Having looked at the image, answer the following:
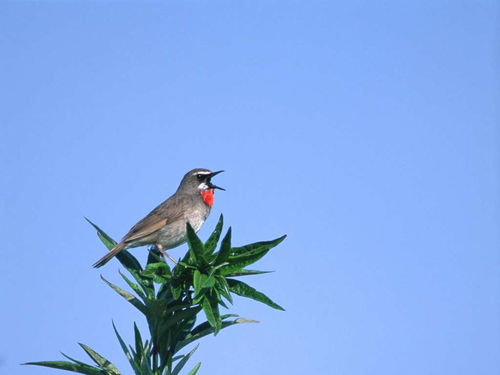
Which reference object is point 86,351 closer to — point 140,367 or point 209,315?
point 140,367

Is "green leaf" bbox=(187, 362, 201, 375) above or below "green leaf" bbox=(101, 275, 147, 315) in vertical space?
below

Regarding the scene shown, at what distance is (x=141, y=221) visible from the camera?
320 inches

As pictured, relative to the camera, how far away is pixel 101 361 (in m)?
3.09

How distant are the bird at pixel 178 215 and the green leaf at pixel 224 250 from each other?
167 inches

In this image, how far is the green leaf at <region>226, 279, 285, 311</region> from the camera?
10.7 feet

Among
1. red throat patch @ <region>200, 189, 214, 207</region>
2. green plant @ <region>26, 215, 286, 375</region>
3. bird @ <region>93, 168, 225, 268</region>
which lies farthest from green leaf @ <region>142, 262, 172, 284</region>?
red throat patch @ <region>200, 189, 214, 207</region>

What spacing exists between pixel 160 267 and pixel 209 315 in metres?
0.57

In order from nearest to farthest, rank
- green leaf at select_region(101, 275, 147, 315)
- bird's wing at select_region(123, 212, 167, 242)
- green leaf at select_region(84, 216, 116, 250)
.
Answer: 1. green leaf at select_region(101, 275, 147, 315)
2. green leaf at select_region(84, 216, 116, 250)
3. bird's wing at select_region(123, 212, 167, 242)

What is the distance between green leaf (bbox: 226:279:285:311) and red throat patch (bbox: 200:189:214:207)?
5596 millimetres

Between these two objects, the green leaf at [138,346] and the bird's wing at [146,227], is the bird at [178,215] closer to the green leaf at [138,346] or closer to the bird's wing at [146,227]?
the bird's wing at [146,227]

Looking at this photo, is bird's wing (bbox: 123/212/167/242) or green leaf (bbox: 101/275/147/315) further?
bird's wing (bbox: 123/212/167/242)

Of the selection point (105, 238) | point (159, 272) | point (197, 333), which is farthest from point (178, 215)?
point (197, 333)

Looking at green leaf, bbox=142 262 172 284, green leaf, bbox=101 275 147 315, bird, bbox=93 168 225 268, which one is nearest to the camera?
green leaf, bbox=101 275 147 315

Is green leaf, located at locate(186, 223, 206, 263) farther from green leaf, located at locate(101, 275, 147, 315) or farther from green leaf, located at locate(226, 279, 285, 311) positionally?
green leaf, located at locate(101, 275, 147, 315)
